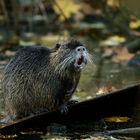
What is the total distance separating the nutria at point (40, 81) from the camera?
6044mm

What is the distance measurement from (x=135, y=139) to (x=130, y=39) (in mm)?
6261

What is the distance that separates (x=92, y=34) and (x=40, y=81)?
6864 mm

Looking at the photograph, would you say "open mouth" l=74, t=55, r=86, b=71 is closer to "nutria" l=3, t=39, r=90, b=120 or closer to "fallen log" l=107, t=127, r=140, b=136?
"nutria" l=3, t=39, r=90, b=120

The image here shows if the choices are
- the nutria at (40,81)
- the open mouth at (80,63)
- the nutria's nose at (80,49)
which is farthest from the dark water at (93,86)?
the nutria's nose at (80,49)

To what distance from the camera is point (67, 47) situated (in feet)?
19.6

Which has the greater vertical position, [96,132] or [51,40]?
[51,40]

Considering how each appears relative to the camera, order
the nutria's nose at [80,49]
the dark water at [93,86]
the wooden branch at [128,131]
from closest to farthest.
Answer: the wooden branch at [128,131]
the dark water at [93,86]
the nutria's nose at [80,49]

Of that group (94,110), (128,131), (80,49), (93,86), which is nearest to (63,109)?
(94,110)

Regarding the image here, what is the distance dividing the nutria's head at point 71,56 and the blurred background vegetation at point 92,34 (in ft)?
3.42

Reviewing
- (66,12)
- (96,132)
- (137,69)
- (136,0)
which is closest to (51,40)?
(66,12)

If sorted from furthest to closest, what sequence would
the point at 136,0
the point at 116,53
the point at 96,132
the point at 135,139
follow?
the point at 116,53 < the point at 136,0 < the point at 96,132 < the point at 135,139

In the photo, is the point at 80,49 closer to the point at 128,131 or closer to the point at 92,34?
the point at 128,131

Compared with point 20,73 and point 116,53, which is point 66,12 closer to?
point 116,53

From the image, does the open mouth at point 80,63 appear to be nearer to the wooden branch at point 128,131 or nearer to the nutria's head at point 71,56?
the nutria's head at point 71,56
